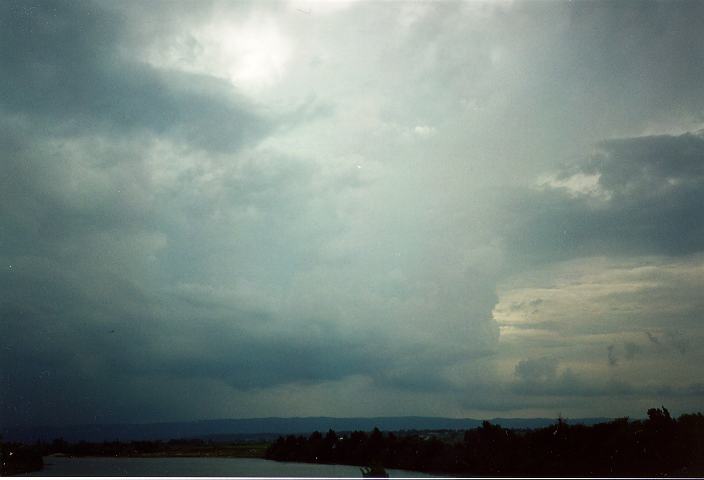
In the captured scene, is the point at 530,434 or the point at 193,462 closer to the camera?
the point at 193,462

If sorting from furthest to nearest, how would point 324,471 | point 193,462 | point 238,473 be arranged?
point 193,462 < point 324,471 < point 238,473

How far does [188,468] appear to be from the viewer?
1289 centimetres

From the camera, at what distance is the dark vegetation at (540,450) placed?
1497cm

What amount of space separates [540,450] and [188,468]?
10072 mm

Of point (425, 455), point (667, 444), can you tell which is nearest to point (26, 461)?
point (425, 455)

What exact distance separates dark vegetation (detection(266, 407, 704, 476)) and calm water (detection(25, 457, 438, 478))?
91 cm

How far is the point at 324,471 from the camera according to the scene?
43.5 ft

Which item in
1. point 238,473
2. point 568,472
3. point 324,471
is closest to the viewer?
point 238,473

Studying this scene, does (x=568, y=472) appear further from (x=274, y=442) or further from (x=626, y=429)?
(x=274, y=442)

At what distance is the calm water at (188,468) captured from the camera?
1220 centimetres

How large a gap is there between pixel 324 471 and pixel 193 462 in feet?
12.2

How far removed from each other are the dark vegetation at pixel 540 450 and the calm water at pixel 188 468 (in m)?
0.91

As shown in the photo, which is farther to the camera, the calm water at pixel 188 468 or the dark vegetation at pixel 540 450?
the dark vegetation at pixel 540 450

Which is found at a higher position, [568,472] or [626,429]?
[626,429]
